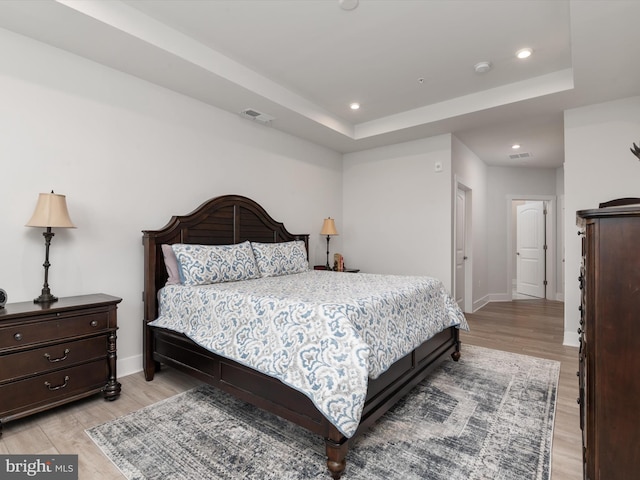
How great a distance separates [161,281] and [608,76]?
434 cm

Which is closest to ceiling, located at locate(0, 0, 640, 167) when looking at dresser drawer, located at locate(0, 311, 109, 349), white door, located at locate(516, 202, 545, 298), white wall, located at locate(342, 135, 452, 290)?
white wall, located at locate(342, 135, 452, 290)

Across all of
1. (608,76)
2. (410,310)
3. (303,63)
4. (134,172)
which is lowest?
(410,310)

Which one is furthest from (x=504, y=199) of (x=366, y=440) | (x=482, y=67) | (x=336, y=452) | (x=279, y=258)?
(x=336, y=452)

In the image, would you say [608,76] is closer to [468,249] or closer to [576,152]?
[576,152]

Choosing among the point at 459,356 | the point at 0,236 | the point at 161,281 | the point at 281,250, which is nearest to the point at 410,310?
the point at 459,356

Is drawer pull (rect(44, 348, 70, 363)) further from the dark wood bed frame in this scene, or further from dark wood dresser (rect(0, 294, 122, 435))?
the dark wood bed frame

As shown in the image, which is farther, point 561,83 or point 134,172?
point 561,83

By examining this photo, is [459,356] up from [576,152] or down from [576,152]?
down

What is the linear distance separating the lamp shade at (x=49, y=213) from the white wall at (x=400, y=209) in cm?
391

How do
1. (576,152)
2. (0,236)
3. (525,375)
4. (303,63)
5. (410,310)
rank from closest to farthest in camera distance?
(0,236) → (410,310) → (525,375) → (303,63) → (576,152)

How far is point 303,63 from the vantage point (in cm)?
316

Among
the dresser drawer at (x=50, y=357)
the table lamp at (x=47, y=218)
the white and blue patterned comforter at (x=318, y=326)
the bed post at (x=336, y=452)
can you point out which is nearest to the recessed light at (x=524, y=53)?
the white and blue patterned comforter at (x=318, y=326)

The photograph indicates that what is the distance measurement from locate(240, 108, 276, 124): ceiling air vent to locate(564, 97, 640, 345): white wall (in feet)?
11.0

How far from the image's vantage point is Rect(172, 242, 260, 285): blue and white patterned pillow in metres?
2.88
